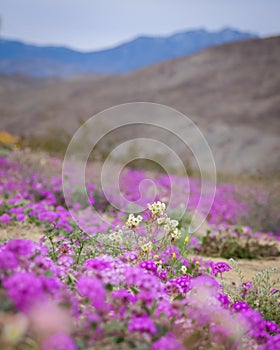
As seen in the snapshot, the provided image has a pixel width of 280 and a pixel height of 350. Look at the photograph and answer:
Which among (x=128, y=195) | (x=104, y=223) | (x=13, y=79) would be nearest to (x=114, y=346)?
(x=104, y=223)

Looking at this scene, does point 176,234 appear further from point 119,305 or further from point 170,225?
point 119,305

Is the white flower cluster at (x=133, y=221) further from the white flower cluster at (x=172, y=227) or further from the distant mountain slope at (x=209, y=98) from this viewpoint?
the distant mountain slope at (x=209, y=98)

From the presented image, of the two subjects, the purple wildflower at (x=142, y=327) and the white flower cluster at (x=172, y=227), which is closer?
the purple wildflower at (x=142, y=327)

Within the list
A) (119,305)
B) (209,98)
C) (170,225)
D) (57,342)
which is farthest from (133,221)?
(209,98)

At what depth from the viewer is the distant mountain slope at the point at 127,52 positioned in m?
165

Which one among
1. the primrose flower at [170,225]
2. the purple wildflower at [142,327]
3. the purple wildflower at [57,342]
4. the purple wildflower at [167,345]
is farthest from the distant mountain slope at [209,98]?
the purple wildflower at [57,342]

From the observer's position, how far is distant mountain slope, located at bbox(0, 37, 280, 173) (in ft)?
107

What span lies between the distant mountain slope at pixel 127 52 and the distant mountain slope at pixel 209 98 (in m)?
102

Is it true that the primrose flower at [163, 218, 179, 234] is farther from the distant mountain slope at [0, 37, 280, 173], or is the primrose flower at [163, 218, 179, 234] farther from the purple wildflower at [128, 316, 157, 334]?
the distant mountain slope at [0, 37, 280, 173]

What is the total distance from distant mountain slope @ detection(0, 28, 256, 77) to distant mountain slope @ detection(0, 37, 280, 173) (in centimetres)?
10208

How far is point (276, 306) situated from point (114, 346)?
69.2 inches

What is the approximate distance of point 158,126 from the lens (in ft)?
132

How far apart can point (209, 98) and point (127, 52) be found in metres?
139

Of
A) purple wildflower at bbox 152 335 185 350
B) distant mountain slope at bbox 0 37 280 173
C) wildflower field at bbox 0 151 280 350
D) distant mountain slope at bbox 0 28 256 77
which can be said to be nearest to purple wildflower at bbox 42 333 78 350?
wildflower field at bbox 0 151 280 350
